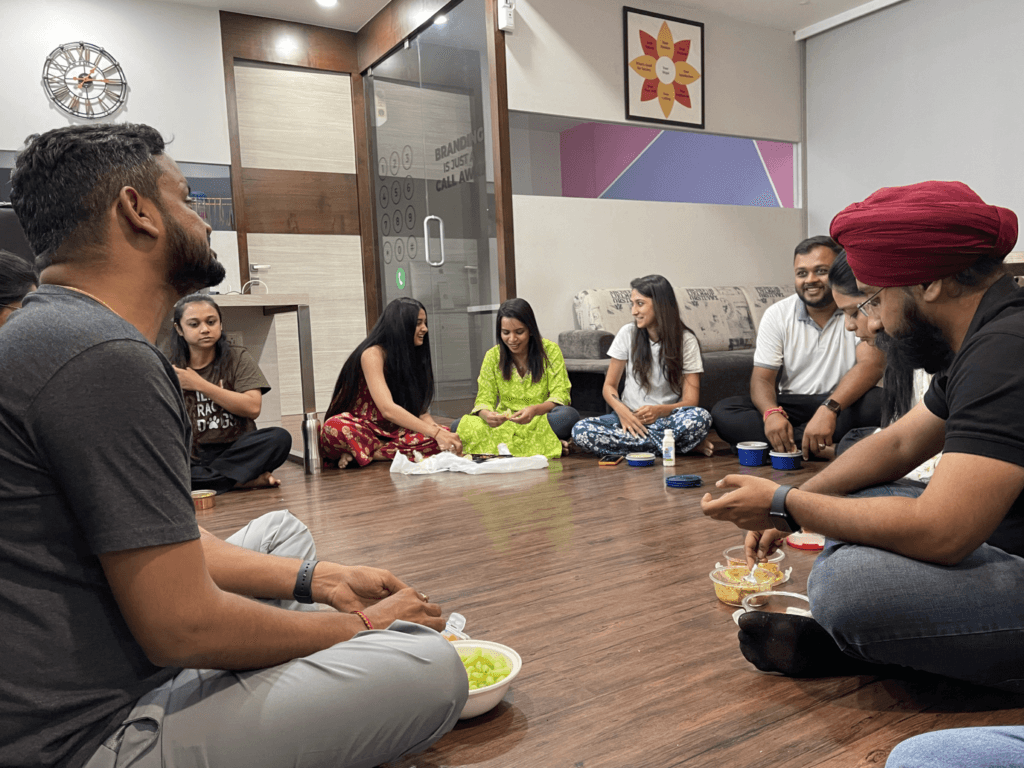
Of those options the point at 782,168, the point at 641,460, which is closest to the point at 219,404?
the point at 641,460

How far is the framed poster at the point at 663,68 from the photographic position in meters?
5.23

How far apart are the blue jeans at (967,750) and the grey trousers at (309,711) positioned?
0.56 m

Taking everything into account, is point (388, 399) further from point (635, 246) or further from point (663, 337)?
point (635, 246)

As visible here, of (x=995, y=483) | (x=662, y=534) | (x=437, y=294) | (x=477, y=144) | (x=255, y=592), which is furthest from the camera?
(x=437, y=294)

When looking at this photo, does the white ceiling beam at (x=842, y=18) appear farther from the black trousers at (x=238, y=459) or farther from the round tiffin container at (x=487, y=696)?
the round tiffin container at (x=487, y=696)

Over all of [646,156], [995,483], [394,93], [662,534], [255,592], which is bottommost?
[662,534]

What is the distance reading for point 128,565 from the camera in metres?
0.77

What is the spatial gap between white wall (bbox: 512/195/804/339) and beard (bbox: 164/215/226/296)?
3919mm

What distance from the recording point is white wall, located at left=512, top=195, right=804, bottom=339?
493 centimetres

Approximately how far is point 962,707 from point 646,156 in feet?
15.5

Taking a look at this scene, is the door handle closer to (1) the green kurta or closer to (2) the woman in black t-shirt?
(1) the green kurta

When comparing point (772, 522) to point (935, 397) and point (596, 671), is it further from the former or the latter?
point (596, 671)

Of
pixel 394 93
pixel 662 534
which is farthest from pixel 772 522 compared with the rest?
pixel 394 93

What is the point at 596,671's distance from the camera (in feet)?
4.82
